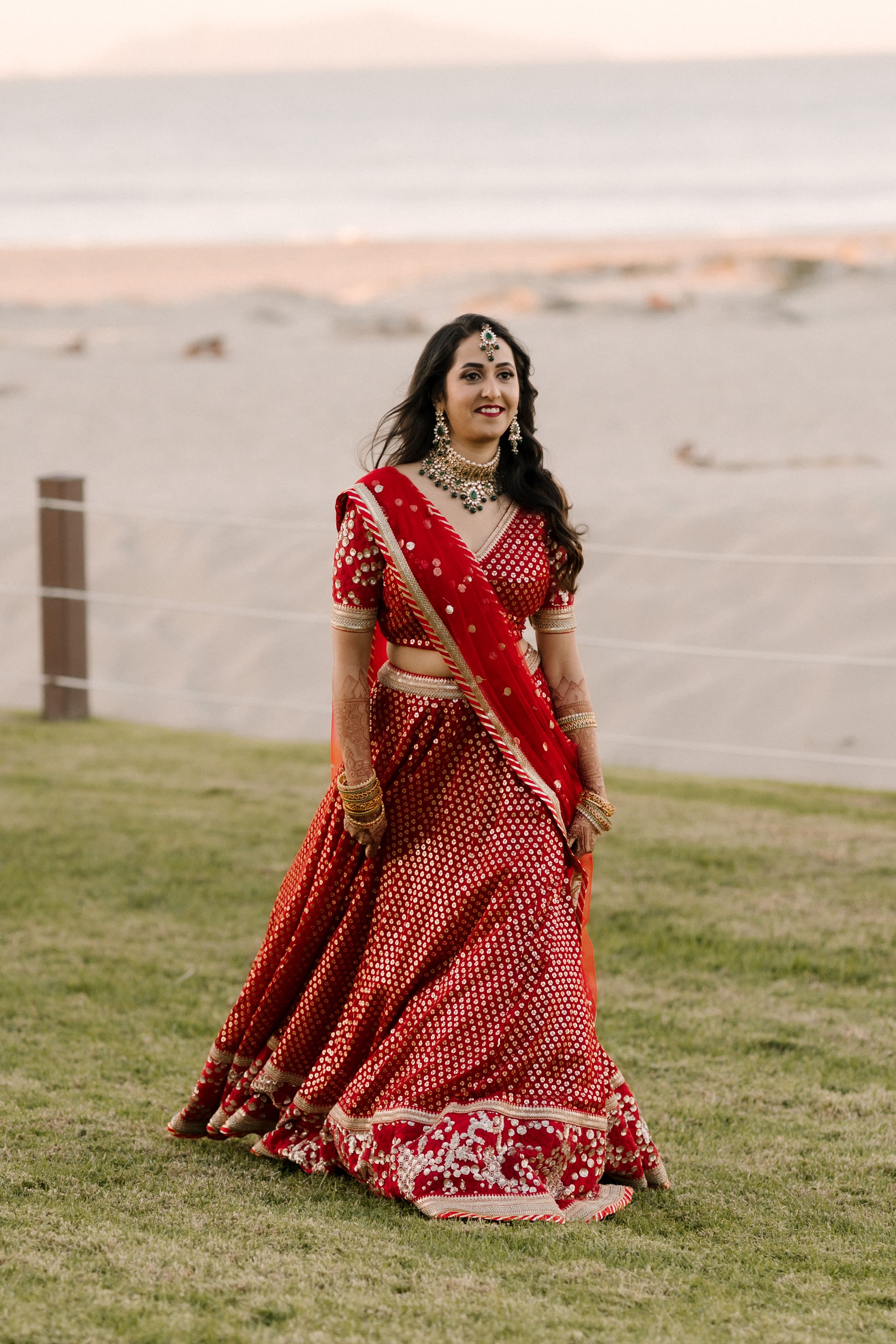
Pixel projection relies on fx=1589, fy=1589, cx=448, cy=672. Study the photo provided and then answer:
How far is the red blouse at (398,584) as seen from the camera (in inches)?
116

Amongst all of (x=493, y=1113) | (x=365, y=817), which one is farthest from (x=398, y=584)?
(x=493, y=1113)

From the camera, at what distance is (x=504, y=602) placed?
3008 mm

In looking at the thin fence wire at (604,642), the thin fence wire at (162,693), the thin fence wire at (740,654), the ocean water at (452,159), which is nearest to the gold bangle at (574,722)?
the thin fence wire at (740,654)

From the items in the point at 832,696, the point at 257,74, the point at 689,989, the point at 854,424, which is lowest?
the point at 689,989

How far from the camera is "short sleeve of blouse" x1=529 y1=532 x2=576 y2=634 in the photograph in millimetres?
3090

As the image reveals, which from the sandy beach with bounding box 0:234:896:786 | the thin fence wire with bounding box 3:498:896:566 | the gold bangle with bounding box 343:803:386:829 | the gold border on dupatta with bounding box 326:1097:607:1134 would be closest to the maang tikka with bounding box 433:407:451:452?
the gold bangle with bounding box 343:803:386:829

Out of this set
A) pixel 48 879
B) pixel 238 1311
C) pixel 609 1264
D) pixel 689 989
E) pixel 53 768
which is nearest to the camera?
pixel 238 1311

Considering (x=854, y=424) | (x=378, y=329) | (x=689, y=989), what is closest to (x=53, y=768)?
(x=689, y=989)

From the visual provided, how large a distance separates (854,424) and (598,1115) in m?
10.6

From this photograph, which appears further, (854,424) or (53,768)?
(854,424)

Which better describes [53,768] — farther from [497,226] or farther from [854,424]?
[497,226]

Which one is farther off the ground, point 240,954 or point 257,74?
point 257,74

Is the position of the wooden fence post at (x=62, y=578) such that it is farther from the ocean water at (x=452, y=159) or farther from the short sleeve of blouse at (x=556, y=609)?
the ocean water at (x=452, y=159)

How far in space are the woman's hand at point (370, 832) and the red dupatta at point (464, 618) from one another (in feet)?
0.88
